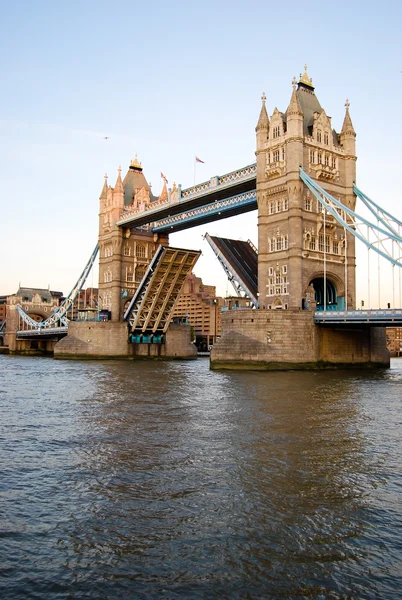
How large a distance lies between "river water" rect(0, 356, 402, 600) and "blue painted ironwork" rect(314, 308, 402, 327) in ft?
61.2

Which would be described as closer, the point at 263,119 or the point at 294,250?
the point at 294,250

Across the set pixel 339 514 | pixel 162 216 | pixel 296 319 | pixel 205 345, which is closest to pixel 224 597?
pixel 339 514

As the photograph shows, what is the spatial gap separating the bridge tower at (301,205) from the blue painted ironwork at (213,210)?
301 centimetres

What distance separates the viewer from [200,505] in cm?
947

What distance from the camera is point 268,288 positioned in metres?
46.3

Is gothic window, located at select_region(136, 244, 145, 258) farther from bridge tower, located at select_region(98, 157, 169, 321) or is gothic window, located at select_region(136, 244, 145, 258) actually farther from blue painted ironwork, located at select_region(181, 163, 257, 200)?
blue painted ironwork, located at select_region(181, 163, 257, 200)

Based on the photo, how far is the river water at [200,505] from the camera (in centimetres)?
680

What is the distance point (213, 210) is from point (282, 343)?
18003mm

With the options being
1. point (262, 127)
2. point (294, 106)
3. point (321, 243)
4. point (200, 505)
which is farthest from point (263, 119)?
point (200, 505)

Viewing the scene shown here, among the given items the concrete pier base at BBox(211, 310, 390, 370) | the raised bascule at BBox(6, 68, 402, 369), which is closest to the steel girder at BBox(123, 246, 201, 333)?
the raised bascule at BBox(6, 68, 402, 369)

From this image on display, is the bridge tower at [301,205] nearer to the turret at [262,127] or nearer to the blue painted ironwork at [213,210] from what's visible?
the turret at [262,127]

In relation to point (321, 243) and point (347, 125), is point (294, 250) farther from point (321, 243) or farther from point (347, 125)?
point (347, 125)

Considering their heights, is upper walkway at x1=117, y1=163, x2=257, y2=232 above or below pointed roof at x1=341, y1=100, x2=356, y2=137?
below

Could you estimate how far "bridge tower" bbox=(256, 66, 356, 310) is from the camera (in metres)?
44.3
